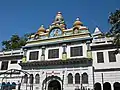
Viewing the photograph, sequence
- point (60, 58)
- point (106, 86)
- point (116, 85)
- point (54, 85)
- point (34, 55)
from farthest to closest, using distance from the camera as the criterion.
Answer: point (34, 55)
point (54, 85)
point (60, 58)
point (106, 86)
point (116, 85)

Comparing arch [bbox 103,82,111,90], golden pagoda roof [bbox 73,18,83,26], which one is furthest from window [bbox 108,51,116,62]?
golden pagoda roof [bbox 73,18,83,26]

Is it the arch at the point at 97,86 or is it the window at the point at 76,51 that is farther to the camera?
the window at the point at 76,51

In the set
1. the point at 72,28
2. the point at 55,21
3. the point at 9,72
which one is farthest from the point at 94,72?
the point at 9,72

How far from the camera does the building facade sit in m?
25.6

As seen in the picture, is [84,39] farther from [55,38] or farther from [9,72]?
[9,72]

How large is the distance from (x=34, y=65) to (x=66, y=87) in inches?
288

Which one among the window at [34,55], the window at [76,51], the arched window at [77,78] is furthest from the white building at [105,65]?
the window at [34,55]

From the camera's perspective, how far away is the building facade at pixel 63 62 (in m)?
25.6

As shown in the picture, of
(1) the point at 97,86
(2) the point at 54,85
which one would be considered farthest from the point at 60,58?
(1) the point at 97,86

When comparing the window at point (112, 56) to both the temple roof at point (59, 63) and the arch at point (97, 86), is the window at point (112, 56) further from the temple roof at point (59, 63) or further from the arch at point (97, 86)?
the arch at point (97, 86)

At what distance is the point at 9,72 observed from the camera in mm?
33000

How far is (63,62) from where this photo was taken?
27.9 meters

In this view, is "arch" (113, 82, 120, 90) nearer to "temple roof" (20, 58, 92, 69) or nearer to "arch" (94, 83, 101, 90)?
"arch" (94, 83, 101, 90)

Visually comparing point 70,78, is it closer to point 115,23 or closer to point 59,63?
point 59,63
